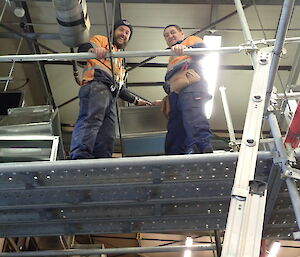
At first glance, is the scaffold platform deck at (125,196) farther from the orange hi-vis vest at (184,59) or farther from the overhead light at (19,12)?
the overhead light at (19,12)

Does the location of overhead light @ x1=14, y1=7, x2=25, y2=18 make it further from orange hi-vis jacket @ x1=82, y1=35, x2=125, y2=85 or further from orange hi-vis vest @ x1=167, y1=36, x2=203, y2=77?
orange hi-vis vest @ x1=167, y1=36, x2=203, y2=77

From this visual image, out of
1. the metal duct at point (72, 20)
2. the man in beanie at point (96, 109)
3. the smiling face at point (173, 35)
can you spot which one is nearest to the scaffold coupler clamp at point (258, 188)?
the man in beanie at point (96, 109)

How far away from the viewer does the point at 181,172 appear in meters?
2.95

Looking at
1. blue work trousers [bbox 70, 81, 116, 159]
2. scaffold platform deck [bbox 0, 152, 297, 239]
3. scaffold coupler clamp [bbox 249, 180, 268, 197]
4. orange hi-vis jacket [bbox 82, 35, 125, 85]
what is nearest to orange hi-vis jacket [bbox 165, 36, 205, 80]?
orange hi-vis jacket [bbox 82, 35, 125, 85]

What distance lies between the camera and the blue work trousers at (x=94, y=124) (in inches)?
135

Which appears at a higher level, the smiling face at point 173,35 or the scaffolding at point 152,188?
the smiling face at point 173,35

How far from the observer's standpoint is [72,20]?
4.52 meters

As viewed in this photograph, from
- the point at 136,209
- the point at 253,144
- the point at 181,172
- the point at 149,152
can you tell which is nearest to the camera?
the point at 253,144

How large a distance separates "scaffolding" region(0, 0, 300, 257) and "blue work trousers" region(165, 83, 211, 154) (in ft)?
1.59

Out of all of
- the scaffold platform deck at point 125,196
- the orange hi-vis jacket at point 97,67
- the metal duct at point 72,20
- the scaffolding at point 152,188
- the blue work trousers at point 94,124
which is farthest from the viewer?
the metal duct at point 72,20

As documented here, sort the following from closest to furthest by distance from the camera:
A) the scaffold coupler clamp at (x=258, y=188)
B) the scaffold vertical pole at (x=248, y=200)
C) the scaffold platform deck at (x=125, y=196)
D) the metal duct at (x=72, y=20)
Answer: the scaffold vertical pole at (x=248, y=200)
the scaffold coupler clamp at (x=258, y=188)
the scaffold platform deck at (x=125, y=196)
the metal duct at (x=72, y=20)

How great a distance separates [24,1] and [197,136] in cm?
380

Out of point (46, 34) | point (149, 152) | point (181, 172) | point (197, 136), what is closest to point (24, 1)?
point (46, 34)

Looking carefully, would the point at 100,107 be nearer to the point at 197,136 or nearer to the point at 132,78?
the point at 197,136
